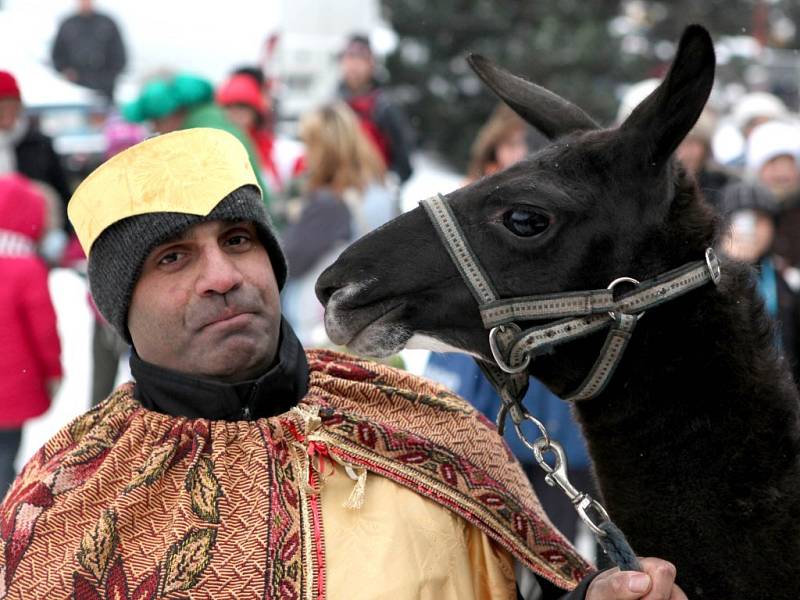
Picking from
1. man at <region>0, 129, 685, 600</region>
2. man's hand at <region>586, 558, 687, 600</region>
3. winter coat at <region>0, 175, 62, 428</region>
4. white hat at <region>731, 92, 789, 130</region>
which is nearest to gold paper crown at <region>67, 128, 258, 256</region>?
man at <region>0, 129, 685, 600</region>

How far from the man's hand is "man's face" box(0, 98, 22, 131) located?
5.45 metres

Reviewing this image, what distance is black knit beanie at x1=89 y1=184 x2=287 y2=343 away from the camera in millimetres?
2443

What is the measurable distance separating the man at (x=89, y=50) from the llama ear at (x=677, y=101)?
1018 cm

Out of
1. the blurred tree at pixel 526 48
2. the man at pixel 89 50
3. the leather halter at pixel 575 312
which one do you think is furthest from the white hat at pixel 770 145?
the man at pixel 89 50

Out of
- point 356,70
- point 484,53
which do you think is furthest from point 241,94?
point 484,53

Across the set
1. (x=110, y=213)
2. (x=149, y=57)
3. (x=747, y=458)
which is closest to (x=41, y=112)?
(x=149, y=57)

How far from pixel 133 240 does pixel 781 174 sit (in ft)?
18.4

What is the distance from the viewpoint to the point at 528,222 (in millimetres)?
2361

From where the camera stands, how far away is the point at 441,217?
243 centimetres

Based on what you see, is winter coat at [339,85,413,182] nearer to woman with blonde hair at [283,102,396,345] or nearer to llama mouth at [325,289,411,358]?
woman with blonde hair at [283,102,396,345]

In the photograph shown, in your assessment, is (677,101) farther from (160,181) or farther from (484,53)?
(484,53)

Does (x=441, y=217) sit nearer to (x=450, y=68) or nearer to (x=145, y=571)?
(x=145, y=571)

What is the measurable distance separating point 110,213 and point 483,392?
192 cm

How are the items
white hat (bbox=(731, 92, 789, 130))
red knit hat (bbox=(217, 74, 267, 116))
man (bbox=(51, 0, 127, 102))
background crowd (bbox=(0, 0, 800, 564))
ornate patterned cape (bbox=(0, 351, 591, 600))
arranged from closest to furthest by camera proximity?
1. ornate patterned cape (bbox=(0, 351, 591, 600))
2. background crowd (bbox=(0, 0, 800, 564))
3. red knit hat (bbox=(217, 74, 267, 116))
4. white hat (bbox=(731, 92, 789, 130))
5. man (bbox=(51, 0, 127, 102))
